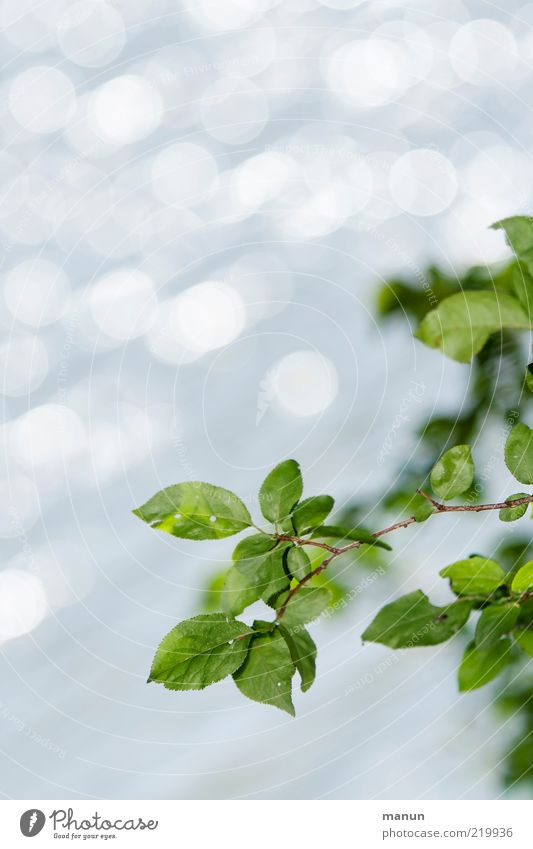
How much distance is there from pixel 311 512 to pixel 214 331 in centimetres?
29

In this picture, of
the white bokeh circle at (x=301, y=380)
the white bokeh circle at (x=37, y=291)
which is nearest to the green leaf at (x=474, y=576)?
the white bokeh circle at (x=301, y=380)

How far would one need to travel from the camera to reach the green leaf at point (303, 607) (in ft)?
0.94

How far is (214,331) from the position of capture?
0.55 m

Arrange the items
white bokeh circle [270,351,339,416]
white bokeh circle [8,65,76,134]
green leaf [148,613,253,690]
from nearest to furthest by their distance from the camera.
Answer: green leaf [148,613,253,690] < white bokeh circle [270,351,339,416] < white bokeh circle [8,65,76,134]

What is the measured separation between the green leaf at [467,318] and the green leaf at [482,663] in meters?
0.13

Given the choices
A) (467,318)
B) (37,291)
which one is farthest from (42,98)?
(467,318)

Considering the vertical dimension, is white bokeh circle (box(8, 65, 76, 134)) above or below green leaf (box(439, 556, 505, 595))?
above

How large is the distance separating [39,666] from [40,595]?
0.20 feet

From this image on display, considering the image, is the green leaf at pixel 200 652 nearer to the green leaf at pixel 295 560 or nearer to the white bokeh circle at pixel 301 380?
the green leaf at pixel 295 560

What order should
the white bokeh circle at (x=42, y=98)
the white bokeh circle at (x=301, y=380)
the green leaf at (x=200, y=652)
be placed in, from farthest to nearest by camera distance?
the white bokeh circle at (x=42, y=98)
the white bokeh circle at (x=301, y=380)
the green leaf at (x=200, y=652)

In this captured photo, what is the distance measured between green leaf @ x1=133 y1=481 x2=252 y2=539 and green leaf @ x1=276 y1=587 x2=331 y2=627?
0.04 meters

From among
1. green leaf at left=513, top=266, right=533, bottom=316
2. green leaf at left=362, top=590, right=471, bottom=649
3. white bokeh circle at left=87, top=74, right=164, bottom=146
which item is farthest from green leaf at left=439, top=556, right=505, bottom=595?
white bokeh circle at left=87, top=74, right=164, bottom=146

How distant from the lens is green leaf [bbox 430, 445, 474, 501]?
0.96 ft
